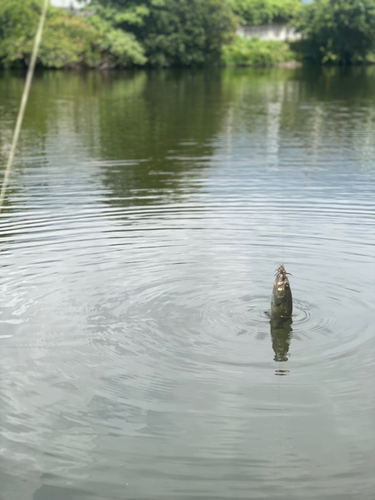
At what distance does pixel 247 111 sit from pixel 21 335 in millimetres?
23402

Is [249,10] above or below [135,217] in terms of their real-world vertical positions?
above

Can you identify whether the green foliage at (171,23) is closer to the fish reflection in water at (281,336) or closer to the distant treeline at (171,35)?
the distant treeline at (171,35)

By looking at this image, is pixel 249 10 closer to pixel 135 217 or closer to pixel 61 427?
pixel 135 217

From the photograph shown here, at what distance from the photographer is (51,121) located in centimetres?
2650

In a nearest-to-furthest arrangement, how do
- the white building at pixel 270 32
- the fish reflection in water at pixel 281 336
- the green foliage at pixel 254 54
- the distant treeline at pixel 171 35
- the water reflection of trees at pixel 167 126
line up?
the fish reflection in water at pixel 281 336
the water reflection of trees at pixel 167 126
the distant treeline at pixel 171 35
the green foliage at pixel 254 54
the white building at pixel 270 32

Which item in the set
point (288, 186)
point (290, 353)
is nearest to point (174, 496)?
point (290, 353)

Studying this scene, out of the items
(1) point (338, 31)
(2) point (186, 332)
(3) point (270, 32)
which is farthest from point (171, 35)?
(2) point (186, 332)

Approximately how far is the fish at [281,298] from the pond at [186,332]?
143 millimetres

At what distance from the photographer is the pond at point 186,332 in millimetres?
5664

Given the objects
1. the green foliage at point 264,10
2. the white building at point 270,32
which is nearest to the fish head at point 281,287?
the white building at point 270,32

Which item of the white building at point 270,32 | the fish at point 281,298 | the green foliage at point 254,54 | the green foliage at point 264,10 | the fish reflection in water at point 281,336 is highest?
the green foliage at point 264,10

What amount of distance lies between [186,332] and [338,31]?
74.8 m

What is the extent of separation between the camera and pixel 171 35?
69125 mm

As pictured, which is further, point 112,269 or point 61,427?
point 112,269
